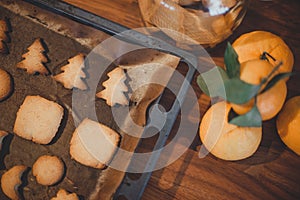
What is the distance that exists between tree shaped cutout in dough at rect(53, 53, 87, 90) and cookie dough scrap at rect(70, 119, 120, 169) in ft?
0.28

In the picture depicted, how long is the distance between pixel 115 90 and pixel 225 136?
0.86ft

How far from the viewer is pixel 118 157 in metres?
0.80

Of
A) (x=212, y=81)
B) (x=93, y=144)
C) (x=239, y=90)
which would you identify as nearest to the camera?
(x=239, y=90)

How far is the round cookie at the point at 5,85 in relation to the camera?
84cm

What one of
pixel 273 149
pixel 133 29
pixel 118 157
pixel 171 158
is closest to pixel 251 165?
pixel 273 149

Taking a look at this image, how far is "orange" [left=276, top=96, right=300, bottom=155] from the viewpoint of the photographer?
73 cm

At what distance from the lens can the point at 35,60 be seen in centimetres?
85

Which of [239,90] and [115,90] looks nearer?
[239,90]

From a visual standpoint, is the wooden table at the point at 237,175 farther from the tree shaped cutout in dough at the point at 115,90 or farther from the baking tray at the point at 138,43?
the tree shaped cutout in dough at the point at 115,90

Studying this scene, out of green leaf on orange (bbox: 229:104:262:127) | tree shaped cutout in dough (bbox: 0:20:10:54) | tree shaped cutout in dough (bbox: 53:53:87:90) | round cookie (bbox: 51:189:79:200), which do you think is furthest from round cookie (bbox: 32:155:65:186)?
green leaf on orange (bbox: 229:104:262:127)

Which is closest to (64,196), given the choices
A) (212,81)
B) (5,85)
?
(5,85)

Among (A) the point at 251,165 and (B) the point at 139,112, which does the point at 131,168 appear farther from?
(A) the point at 251,165

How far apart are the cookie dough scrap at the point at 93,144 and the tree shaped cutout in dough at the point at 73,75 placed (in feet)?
0.28

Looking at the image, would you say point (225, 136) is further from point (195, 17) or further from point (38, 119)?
point (38, 119)
